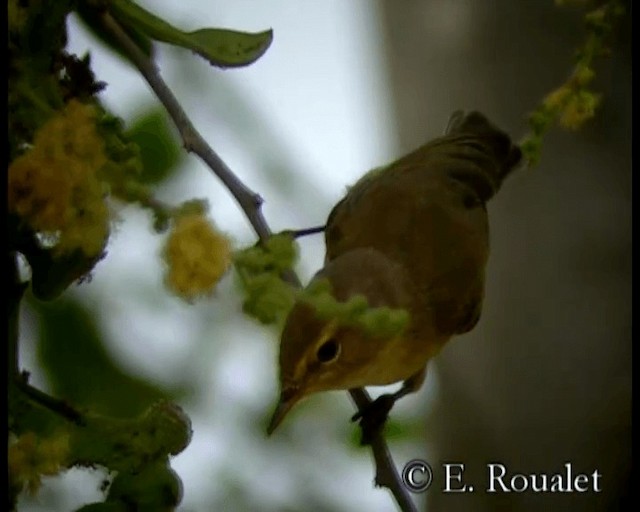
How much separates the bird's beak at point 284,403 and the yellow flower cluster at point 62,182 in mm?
194

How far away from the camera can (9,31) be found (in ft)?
2.21

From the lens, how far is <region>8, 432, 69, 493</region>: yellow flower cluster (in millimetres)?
662

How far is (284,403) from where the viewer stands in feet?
2.21

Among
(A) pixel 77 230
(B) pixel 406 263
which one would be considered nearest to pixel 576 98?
(B) pixel 406 263

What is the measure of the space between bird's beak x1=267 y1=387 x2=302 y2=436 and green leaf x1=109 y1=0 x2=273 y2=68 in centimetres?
27

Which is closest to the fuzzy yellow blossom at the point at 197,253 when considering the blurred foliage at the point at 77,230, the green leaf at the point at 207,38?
the blurred foliage at the point at 77,230

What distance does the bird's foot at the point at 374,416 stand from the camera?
0.69m

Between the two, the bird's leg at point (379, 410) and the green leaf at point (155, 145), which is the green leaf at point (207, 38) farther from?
the bird's leg at point (379, 410)

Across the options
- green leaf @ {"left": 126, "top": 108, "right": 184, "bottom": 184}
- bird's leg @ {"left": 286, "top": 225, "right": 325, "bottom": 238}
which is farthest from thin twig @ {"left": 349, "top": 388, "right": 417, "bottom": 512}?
green leaf @ {"left": 126, "top": 108, "right": 184, "bottom": 184}

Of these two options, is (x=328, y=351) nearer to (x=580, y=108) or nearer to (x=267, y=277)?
(x=267, y=277)

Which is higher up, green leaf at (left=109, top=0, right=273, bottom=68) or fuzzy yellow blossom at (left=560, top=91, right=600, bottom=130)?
green leaf at (left=109, top=0, right=273, bottom=68)

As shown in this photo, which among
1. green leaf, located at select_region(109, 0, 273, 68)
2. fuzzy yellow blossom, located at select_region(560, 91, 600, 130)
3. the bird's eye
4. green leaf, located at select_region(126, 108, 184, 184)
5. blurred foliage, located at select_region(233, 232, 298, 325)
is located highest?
green leaf, located at select_region(109, 0, 273, 68)

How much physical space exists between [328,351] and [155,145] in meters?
0.21

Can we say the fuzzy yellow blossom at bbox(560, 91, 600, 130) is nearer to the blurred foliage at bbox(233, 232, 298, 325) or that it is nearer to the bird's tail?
the bird's tail
